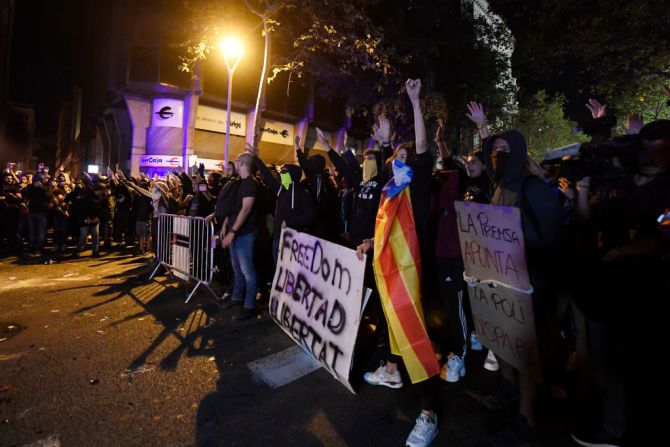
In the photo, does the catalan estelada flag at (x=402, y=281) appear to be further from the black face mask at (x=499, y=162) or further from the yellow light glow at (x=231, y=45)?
the yellow light glow at (x=231, y=45)

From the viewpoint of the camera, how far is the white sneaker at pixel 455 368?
3561 mm

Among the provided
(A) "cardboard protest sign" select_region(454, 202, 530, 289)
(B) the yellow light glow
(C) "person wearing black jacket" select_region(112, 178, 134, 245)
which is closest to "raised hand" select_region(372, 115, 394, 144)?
(A) "cardboard protest sign" select_region(454, 202, 530, 289)

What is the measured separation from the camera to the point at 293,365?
151 inches

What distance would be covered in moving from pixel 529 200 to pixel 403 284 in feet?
3.61

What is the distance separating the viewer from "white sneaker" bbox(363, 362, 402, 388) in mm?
3408

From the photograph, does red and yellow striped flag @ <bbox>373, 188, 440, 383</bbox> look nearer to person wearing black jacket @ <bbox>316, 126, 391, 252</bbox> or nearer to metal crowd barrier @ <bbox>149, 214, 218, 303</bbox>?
person wearing black jacket @ <bbox>316, 126, 391, 252</bbox>

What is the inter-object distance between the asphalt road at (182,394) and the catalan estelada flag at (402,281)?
56cm

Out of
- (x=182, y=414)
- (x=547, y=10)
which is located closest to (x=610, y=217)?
(x=182, y=414)

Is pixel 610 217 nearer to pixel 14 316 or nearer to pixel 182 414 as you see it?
pixel 182 414

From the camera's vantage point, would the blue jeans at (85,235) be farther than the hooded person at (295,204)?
Yes

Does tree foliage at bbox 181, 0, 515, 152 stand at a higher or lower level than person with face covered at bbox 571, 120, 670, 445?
higher

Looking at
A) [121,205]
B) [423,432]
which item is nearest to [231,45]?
[121,205]

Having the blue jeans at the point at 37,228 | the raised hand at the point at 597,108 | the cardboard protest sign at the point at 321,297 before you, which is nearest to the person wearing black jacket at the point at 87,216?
the blue jeans at the point at 37,228

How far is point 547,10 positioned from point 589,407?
454 inches
